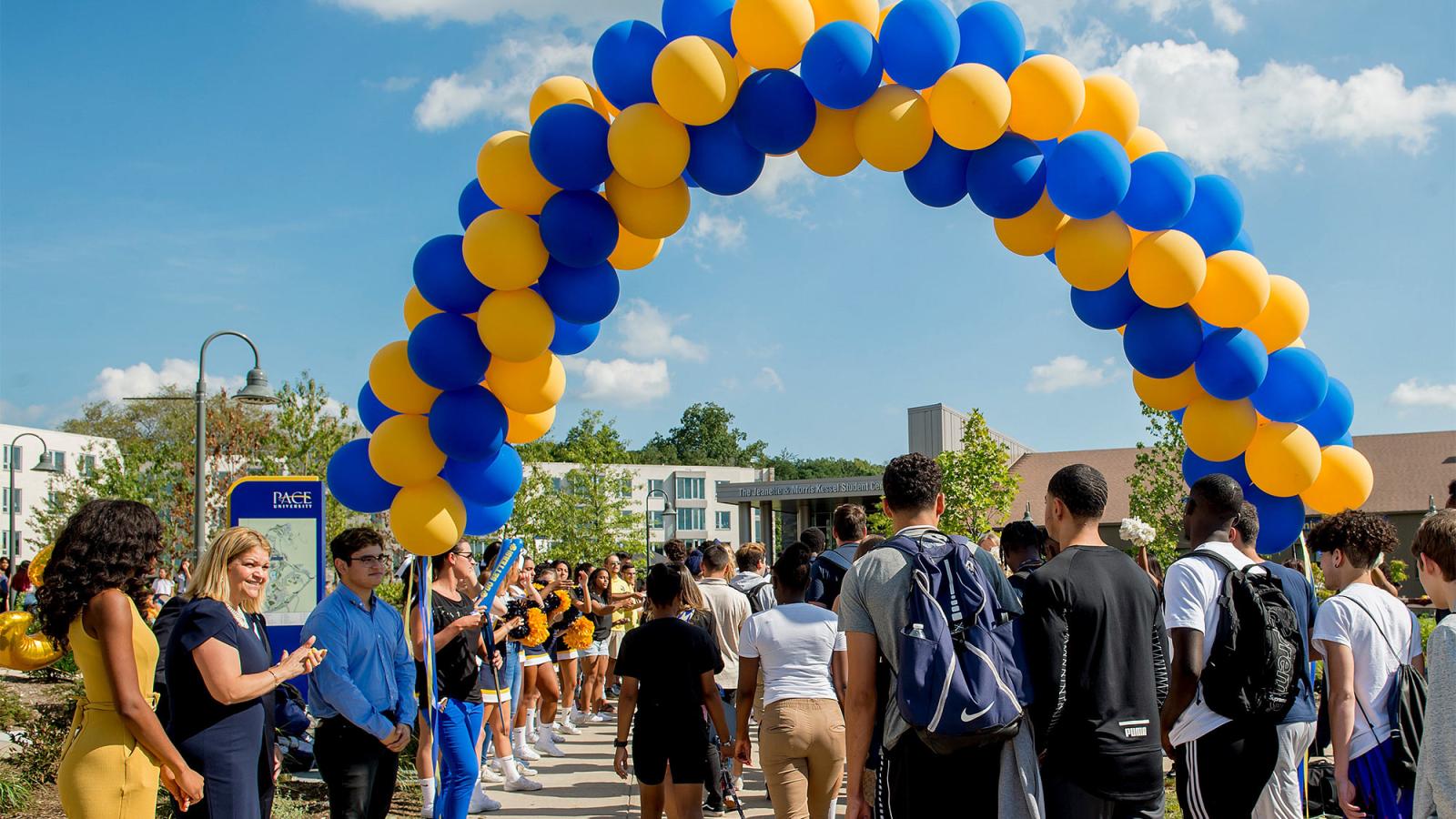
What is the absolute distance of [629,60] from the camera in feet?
18.9

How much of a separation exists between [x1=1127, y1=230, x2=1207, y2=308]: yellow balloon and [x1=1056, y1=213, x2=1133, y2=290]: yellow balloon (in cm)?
10

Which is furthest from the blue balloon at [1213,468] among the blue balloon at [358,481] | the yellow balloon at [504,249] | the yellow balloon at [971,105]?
the blue balloon at [358,481]

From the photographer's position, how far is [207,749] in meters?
4.14

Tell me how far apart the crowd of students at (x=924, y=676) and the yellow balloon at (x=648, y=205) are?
1.90 meters

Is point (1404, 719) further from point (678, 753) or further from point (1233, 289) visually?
point (678, 753)

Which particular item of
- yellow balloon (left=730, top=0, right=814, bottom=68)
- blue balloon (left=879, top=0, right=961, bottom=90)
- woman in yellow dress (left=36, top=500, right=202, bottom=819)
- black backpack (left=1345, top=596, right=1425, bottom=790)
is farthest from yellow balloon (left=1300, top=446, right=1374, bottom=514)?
woman in yellow dress (left=36, top=500, right=202, bottom=819)

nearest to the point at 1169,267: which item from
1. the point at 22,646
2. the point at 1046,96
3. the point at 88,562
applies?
the point at 1046,96

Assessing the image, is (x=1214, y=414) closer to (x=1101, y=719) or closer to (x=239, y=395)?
(x=1101, y=719)

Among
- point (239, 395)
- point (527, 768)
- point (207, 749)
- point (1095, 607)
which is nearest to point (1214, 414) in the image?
point (1095, 607)

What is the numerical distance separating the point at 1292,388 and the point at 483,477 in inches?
181

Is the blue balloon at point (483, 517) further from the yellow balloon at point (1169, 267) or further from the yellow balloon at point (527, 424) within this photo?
the yellow balloon at point (1169, 267)

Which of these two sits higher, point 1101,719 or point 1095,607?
point 1095,607

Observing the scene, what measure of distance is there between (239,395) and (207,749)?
31.8 feet

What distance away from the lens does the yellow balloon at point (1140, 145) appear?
5.86 meters
